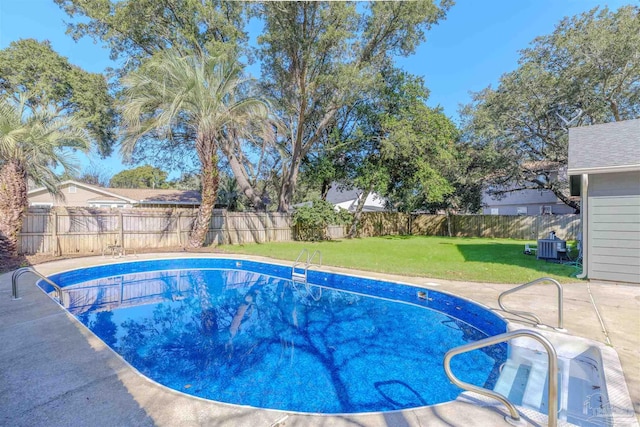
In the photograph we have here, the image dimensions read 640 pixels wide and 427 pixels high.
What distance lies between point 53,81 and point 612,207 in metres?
26.7

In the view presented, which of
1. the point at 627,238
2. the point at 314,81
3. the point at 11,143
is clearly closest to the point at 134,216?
the point at 11,143

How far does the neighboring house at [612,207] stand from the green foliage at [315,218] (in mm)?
11342

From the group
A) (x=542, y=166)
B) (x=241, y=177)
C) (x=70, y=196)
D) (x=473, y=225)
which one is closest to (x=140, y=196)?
(x=70, y=196)

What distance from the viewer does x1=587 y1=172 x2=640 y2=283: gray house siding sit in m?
7.20

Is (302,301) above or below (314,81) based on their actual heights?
below

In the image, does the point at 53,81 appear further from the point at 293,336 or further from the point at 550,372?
the point at 550,372

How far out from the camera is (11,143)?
29.2 feet

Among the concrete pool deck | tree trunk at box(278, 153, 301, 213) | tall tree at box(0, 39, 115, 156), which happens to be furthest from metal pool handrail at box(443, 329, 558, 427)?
tall tree at box(0, 39, 115, 156)

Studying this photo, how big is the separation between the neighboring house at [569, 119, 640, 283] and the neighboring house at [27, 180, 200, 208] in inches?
918

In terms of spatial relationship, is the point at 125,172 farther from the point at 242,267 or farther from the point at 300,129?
the point at 242,267

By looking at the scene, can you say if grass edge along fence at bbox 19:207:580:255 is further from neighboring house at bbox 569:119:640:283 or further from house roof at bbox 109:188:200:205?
neighboring house at bbox 569:119:640:283

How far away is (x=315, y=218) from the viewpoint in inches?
672

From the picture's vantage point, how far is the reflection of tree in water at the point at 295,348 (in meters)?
3.53

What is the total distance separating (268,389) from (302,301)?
3908mm
